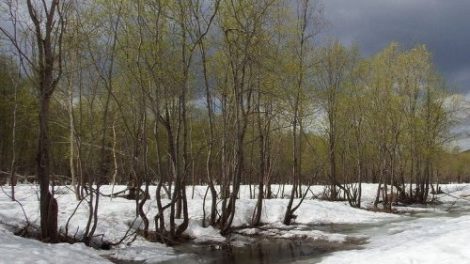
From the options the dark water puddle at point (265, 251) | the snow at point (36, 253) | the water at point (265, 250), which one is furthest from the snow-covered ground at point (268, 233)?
the dark water puddle at point (265, 251)

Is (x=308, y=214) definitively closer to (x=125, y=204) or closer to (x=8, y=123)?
(x=125, y=204)

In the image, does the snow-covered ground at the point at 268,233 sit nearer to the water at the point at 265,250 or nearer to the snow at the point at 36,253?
the snow at the point at 36,253

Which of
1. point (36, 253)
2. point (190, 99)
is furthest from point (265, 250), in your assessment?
point (190, 99)

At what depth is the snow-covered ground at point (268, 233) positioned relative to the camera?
9.74 meters

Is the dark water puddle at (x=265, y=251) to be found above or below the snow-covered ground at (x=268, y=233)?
below

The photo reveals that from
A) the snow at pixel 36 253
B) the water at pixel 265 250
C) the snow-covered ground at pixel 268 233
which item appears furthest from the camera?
the water at pixel 265 250

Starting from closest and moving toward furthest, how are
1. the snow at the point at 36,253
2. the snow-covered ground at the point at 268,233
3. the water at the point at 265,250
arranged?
the snow at the point at 36,253
the snow-covered ground at the point at 268,233
the water at the point at 265,250

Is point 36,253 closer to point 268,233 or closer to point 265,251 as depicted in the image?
point 265,251

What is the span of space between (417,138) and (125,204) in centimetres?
2472

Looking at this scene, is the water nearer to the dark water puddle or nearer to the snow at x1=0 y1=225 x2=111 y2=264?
the dark water puddle

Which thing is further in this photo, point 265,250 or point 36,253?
point 265,250

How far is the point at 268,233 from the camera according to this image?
18.8m

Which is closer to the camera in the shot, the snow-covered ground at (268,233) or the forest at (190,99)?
the snow-covered ground at (268,233)

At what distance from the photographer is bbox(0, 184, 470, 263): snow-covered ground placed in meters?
9.74
